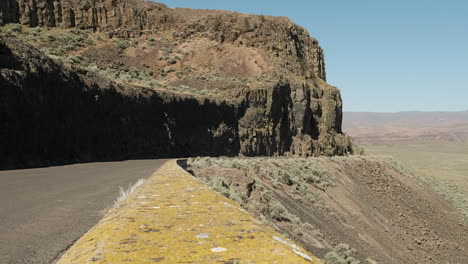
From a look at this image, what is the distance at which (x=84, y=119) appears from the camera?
1969cm

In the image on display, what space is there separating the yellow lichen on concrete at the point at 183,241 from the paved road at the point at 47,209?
193 centimetres

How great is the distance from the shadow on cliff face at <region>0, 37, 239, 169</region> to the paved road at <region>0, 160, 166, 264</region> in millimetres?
3527

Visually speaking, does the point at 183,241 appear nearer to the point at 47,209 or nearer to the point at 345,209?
the point at 47,209

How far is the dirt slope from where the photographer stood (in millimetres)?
13196

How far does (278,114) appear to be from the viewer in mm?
41500

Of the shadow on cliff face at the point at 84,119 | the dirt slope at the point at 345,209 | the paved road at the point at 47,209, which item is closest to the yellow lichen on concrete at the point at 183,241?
the paved road at the point at 47,209

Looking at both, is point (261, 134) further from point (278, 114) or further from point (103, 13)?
point (103, 13)

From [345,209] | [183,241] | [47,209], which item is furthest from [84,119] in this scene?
[183,241]

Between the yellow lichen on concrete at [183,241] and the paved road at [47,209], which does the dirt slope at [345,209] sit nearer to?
the paved road at [47,209]

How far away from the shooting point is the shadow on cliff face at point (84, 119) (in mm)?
14939

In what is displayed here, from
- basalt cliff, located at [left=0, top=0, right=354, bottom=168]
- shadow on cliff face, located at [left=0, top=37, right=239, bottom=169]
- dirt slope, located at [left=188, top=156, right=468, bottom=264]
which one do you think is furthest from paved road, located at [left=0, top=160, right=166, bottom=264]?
basalt cliff, located at [left=0, top=0, right=354, bottom=168]

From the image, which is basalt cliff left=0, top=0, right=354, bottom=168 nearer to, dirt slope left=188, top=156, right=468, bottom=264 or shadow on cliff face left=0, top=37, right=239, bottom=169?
shadow on cliff face left=0, top=37, right=239, bottom=169

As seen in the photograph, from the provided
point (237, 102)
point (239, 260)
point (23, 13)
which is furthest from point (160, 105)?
point (23, 13)

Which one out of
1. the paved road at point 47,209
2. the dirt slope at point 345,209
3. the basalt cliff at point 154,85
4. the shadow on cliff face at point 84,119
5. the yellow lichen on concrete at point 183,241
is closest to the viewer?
the yellow lichen on concrete at point 183,241
